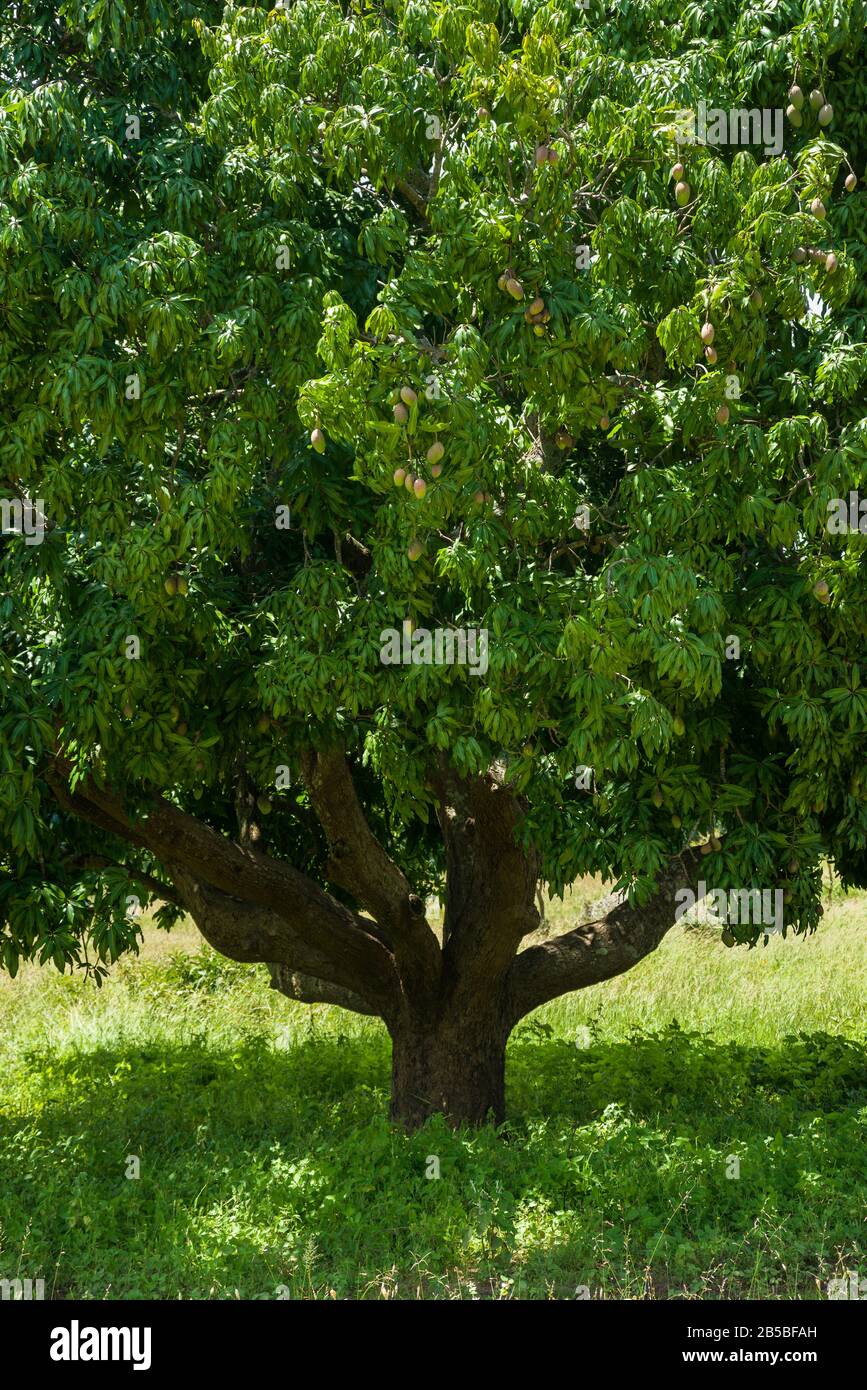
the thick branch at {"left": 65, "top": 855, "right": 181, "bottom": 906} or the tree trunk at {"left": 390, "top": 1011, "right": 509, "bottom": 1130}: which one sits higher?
the thick branch at {"left": 65, "top": 855, "right": 181, "bottom": 906}

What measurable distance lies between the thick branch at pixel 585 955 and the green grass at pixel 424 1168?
1023mm

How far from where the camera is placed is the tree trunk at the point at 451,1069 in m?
10.4

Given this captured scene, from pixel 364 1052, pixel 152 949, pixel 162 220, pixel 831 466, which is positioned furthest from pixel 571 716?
pixel 152 949

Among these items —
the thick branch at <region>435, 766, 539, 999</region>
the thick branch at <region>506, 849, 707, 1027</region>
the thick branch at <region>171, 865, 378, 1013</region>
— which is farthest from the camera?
the thick branch at <region>506, 849, 707, 1027</region>

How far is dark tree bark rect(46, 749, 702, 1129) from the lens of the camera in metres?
9.51

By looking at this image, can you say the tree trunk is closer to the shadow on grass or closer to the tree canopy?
the shadow on grass

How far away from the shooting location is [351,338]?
20.7 ft

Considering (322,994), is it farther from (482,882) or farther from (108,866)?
(108,866)

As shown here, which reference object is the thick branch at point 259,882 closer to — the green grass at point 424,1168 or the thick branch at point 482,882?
the thick branch at point 482,882

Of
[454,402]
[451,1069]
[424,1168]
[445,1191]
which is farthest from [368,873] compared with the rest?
[454,402]

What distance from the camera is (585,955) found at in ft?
34.8

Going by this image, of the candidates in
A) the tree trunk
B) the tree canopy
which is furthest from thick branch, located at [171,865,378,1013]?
the tree canopy

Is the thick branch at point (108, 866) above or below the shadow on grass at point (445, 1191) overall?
above

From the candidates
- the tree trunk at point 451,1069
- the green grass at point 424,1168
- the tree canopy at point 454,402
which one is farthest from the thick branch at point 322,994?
the tree canopy at point 454,402
